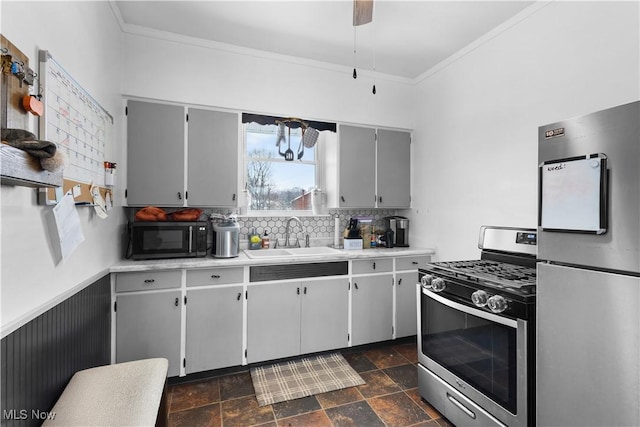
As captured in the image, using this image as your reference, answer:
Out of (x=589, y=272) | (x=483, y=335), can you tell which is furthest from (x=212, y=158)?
(x=589, y=272)

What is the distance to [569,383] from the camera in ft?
4.23

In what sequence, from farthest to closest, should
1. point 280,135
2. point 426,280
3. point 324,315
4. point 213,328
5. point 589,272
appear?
1. point 280,135
2. point 324,315
3. point 213,328
4. point 426,280
5. point 589,272

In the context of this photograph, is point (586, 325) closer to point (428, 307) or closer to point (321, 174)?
point (428, 307)

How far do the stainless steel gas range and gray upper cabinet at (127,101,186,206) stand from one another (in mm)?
2154

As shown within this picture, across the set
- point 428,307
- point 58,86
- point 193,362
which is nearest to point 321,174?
point 428,307

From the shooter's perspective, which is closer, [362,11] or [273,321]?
[362,11]

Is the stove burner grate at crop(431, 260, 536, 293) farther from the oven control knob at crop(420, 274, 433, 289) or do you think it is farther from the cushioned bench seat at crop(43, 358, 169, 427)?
the cushioned bench seat at crop(43, 358, 169, 427)

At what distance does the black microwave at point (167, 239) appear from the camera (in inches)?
97.3

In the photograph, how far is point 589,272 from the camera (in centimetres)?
121

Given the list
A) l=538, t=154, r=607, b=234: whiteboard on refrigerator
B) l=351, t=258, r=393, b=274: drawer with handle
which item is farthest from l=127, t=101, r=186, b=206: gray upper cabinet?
l=538, t=154, r=607, b=234: whiteboard on refrigerator

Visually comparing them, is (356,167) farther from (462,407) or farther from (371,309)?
(462,407)

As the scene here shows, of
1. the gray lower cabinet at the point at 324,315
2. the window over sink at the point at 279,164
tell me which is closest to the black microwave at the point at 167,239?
the window over sink at the point at 279,164

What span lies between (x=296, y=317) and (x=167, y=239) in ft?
4.11

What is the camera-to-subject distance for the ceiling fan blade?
203cm
